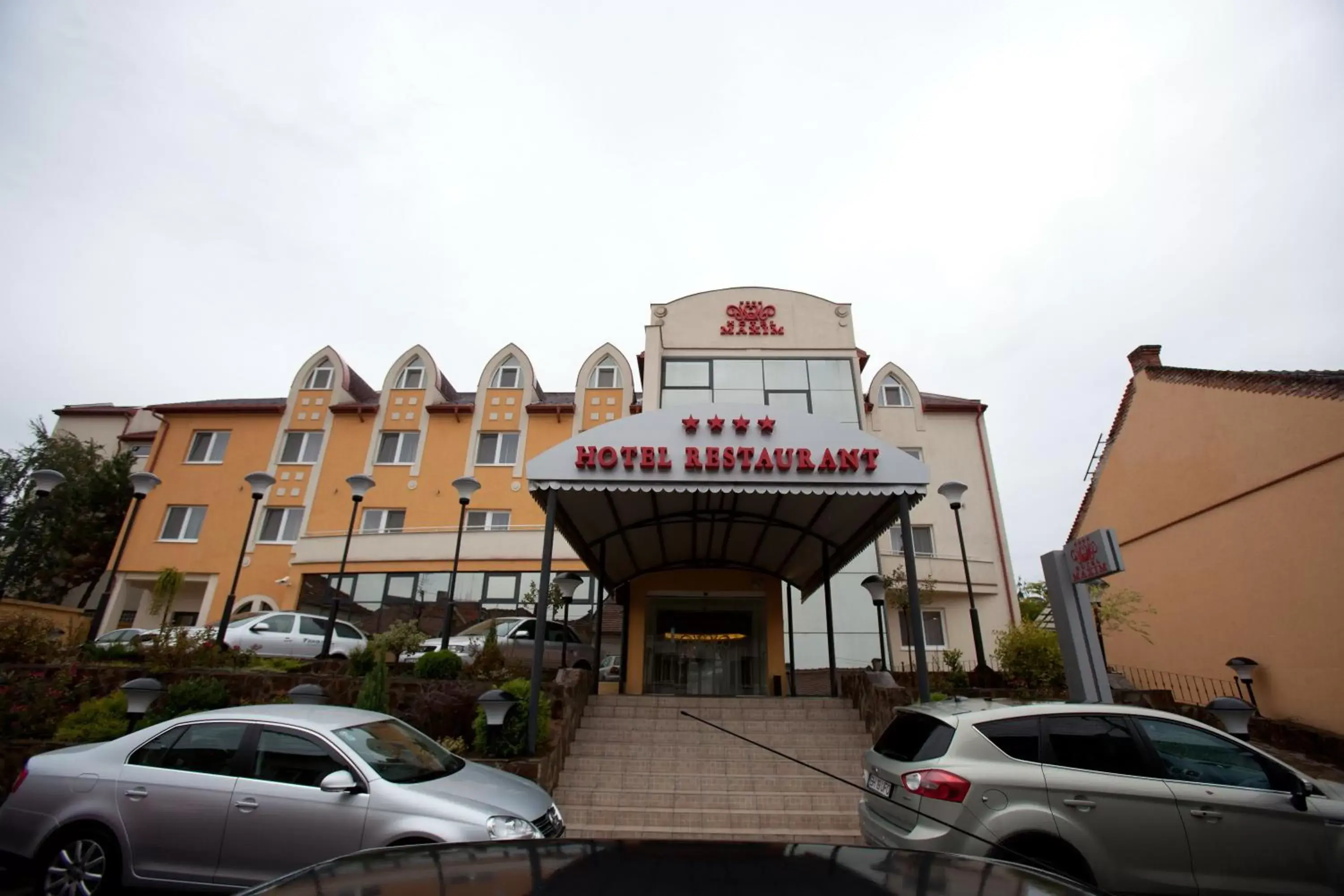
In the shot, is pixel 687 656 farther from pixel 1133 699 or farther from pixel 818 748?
pixel 1133 699

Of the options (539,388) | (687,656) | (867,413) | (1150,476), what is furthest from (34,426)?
(1150,476)

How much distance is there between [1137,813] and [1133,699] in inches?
292

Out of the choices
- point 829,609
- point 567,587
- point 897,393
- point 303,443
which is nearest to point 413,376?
point 303,443

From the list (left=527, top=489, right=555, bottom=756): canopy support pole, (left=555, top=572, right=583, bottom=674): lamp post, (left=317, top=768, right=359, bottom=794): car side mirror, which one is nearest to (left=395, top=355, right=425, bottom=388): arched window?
(left=555, top=572, right=583, bottom=674): lamp post

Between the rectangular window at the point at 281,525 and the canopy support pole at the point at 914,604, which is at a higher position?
the rectangular window at the point at 281,525

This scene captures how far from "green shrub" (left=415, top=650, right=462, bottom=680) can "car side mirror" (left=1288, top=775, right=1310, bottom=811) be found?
32.4 ft

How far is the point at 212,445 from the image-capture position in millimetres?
25906

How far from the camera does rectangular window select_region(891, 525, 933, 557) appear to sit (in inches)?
840

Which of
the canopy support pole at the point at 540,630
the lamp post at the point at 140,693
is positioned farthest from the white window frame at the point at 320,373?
the canopy support pole at the point at 540,630

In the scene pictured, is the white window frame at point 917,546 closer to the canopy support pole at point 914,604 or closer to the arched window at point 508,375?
the canopy support pole at point 914,604

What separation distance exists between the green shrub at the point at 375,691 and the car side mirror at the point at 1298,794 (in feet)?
30.3

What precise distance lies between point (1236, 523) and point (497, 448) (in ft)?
73.5

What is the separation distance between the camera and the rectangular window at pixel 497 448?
2483 cm

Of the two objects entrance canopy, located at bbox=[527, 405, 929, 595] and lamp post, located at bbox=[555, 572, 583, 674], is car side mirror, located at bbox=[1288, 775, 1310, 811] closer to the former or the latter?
entrance canopy, located at bbox=[527, 405, 929, 595]
